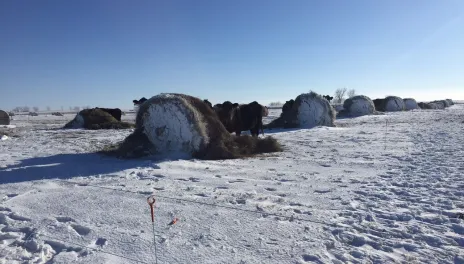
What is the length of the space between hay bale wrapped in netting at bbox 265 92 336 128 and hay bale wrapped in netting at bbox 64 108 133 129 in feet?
33.9

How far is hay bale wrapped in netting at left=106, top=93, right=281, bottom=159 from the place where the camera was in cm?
950

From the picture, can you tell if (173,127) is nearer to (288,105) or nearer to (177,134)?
(177,134)

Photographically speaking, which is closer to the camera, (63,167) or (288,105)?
(63,167)

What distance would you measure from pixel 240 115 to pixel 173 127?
507 cm

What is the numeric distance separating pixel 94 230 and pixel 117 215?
0.53 m

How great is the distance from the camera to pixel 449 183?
6.30 metres

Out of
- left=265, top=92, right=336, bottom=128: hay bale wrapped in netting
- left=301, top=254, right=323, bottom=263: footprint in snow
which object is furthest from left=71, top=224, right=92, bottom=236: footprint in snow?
left=265, top=92, right=336, bottom=128: hay bale wrapped in netting

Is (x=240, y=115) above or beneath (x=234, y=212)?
above

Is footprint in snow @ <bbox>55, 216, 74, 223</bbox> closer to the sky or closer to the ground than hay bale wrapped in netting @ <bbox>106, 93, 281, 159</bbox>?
closer to the ground

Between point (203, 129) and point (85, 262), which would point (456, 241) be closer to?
point (85, 262)

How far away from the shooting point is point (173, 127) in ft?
31.8

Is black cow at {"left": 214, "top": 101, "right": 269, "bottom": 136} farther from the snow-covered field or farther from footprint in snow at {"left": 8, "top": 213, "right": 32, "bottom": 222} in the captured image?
footprint in snow at {"left": 8, "top": 213, "right": 32, "bottom": 222}

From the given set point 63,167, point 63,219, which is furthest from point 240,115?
point 63,219

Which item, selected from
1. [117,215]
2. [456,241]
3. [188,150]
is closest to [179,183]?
[117,215]
